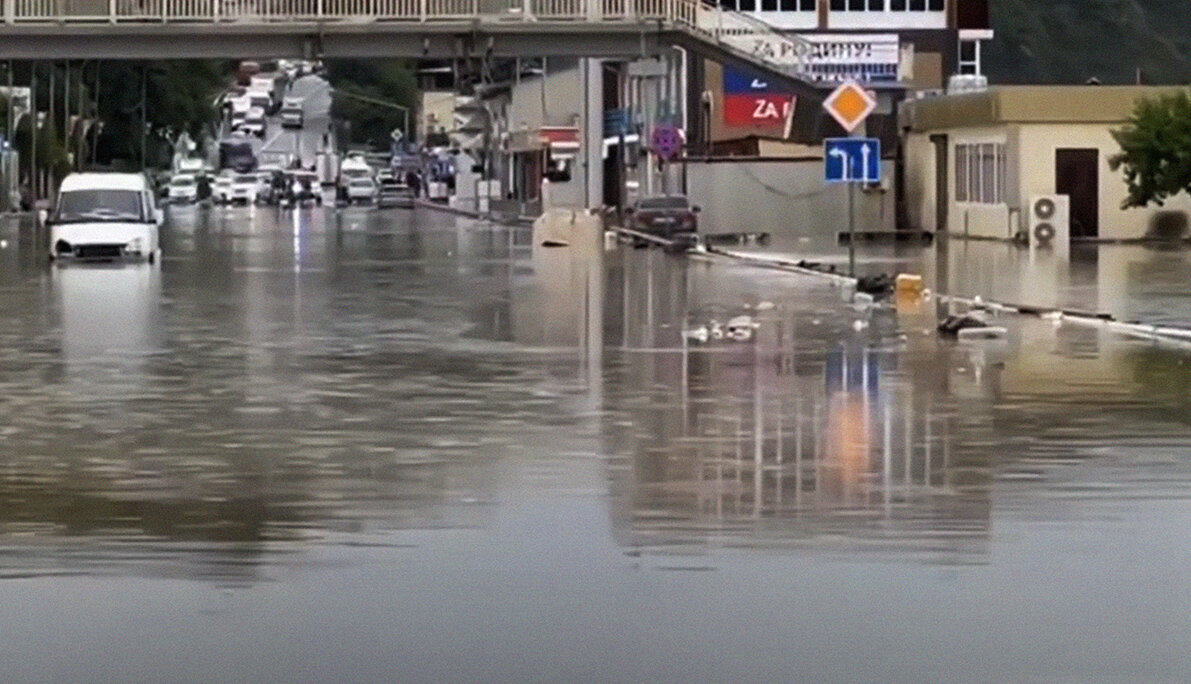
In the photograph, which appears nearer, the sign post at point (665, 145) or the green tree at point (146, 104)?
the sign post at point (665, 145)

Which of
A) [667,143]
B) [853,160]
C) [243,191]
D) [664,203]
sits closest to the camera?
[853,160]

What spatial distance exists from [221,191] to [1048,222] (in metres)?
76.9

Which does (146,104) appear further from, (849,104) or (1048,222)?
(849,104)

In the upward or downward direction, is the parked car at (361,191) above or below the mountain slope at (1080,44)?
below

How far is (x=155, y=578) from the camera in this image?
1184 cm

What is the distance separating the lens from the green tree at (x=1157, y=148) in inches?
2356

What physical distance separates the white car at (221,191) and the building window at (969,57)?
130 ft

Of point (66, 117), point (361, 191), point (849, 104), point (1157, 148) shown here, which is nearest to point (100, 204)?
point (849, 104)

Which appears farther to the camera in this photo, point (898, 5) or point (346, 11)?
point (898, 5)

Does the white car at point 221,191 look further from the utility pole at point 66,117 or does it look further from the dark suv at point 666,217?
the dark suv at point 666,217

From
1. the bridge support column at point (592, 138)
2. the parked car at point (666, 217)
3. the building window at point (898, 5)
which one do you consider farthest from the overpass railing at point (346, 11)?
the building window at point (898, 5)

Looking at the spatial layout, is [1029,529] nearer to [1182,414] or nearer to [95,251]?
[1182,414]

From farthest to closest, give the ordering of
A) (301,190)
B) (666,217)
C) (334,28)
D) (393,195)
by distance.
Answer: (301,190)
(393,195)
(666,217)
(334,28)

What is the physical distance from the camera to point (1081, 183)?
65.3 meters
